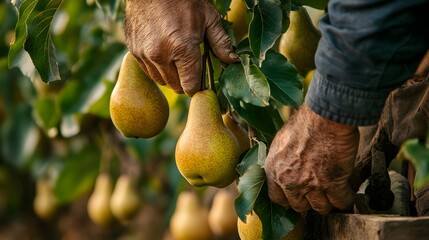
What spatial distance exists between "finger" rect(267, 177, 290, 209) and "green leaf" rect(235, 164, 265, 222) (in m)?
0.02

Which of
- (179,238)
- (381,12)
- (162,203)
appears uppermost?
(381,12)

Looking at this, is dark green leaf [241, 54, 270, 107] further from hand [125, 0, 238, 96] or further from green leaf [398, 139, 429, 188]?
green leaf [398, 139, 429, 188]

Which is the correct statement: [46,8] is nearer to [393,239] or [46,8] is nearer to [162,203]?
[393,239]

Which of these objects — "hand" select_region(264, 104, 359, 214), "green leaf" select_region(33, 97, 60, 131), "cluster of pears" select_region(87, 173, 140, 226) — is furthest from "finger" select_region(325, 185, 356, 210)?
"cluster of pears" select_region(87, 173, 140, 226)

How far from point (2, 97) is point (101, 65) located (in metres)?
1.19

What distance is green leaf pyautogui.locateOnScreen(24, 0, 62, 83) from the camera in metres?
1.58

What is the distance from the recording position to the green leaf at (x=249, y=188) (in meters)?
1.37

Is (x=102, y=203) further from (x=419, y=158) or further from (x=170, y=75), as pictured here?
(x=419, y=158)

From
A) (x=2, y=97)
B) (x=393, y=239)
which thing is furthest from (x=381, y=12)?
(x=2, y=97)

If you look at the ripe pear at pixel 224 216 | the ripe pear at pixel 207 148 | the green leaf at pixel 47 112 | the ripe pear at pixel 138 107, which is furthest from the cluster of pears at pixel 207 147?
the green leaf at pixel 47 112

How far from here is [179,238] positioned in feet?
8.99

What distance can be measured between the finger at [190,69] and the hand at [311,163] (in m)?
0.18

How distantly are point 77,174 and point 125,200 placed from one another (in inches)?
13.3

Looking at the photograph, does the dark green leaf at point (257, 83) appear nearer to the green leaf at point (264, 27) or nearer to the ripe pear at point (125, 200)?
the green leaf at point (264, 27)
